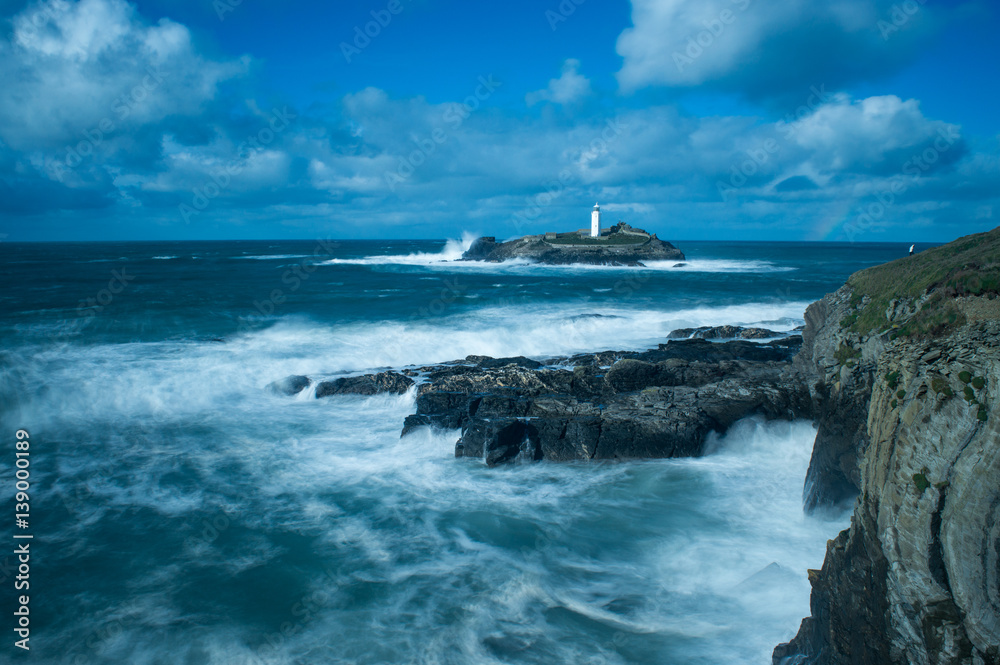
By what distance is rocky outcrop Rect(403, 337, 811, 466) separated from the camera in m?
11.6

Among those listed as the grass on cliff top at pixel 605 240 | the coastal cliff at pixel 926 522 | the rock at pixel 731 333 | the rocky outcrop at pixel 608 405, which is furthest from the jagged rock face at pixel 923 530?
the grass on cliff top at pixel 605 240

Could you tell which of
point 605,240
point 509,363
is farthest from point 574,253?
point 509,363

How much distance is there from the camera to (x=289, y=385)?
1697 centimetres

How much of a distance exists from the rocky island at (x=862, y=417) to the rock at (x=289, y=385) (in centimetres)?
7

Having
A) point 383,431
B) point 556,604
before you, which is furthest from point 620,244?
point 556,604

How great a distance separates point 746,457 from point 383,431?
8722 millimetres

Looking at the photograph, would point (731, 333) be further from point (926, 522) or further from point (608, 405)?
point (926, 522)

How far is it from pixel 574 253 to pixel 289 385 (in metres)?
69.1

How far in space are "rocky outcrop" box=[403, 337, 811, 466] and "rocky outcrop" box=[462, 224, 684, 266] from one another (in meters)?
65.0

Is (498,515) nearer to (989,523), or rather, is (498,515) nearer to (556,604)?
(556,604)

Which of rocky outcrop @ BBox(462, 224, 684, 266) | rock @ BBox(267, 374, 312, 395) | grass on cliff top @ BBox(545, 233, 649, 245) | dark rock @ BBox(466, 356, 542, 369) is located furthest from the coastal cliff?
grass on cliff top @ BBox(545, 233, 649, 245)

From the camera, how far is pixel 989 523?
370cm

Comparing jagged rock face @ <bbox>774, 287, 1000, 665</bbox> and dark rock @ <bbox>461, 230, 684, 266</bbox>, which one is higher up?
dark rock @ <bbox>461, 230, 684, 266</bbox>

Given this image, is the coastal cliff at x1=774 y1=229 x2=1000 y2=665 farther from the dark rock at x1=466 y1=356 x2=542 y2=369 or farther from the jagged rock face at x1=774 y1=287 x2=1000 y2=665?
the dark rock at x1=466 y1=356 x2=542 y2=369
